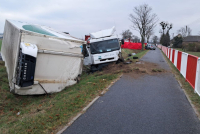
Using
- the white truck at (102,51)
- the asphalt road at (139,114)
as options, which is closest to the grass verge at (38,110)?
the asphalt road at (139,114)

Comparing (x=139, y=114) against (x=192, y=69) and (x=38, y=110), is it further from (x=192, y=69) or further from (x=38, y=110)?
(x=192, y=69)

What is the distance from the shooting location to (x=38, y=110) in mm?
5883

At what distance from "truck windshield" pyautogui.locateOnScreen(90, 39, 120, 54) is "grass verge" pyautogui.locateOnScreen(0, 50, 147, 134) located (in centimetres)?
537

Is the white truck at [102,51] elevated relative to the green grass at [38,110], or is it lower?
elevated

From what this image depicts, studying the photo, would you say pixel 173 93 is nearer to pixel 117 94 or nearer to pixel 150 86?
pixel 150 86

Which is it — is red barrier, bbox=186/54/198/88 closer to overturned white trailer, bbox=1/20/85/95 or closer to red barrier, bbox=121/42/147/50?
overturned white trailer, bbox=1/20/85/95

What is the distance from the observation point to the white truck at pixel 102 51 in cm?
1345

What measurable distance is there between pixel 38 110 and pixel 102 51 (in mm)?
8239

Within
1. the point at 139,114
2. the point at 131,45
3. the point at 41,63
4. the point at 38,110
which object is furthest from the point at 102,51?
the point at 131,45

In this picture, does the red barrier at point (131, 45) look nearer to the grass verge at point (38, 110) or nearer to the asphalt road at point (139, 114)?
the grass verge at point (38, 110)

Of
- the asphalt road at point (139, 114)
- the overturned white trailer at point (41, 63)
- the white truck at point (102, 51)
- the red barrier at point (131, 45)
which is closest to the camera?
the asphalt road at point (139, 114)

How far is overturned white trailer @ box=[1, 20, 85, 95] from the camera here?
22.2 feet

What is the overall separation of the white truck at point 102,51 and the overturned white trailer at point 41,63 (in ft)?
14.1

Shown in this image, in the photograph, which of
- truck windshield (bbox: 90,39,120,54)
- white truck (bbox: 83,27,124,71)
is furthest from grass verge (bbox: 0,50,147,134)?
truck windshield (bbox: 90,39,120,54)
